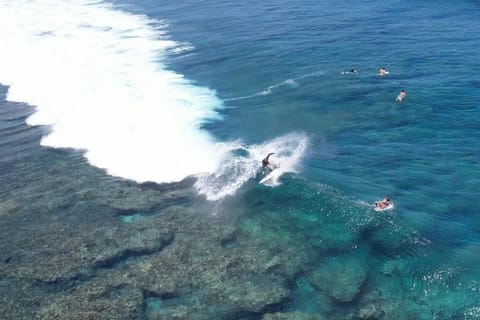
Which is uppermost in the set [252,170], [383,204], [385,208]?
[383,204]

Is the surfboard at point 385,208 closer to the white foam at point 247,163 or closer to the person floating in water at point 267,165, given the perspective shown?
the white foam at point 247,163

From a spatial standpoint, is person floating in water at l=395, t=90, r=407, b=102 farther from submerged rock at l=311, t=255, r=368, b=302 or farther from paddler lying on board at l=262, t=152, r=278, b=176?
submerged rock at l=311, t=255, r=368, b=302

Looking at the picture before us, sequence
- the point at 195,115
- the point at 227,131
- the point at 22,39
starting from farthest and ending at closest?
1. the point at 22,39
2. the point at 195,115
3. the point at 227,131

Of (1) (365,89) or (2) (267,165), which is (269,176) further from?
(1) (365,89)

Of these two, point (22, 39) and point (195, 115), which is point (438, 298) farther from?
point (22, 39)

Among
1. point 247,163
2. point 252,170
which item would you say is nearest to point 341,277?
point 252,170

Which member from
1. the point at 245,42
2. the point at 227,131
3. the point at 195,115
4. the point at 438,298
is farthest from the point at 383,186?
the point at 245,42
